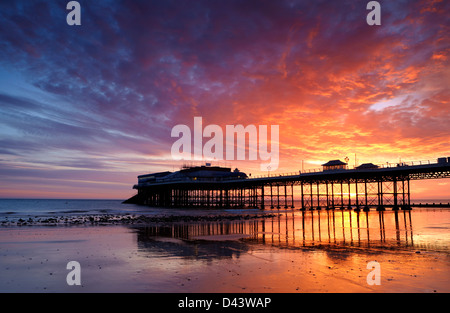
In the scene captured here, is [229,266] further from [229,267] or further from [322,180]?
[322,180]

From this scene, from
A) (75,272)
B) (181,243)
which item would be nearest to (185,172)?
(181,243)

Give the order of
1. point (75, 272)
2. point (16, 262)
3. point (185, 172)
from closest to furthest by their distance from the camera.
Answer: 1. point (75, 272)
2. point (16, 262)
3. point (185, 172)

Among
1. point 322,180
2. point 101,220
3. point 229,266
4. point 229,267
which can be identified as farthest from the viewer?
point 322,180

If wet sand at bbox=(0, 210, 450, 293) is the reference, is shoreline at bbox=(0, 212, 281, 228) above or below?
below

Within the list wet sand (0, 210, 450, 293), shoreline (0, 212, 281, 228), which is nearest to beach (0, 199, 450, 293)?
wet sand (0, 210, 450, 293)

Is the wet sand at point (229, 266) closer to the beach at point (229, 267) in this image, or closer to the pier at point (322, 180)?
the beach at point (229, 267)

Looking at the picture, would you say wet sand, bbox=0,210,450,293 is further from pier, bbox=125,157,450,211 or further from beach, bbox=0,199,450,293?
pier, bbox=125,157,450,211

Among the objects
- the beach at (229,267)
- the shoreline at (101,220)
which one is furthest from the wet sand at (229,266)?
the shoreline at (101,220)

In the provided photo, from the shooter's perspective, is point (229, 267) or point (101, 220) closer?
point (229, 267)

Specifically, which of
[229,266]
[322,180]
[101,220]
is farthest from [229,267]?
[322,180]

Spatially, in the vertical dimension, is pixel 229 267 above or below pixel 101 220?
above
